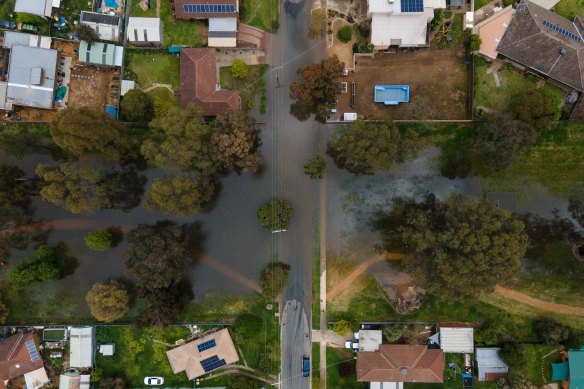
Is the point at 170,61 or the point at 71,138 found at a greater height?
the point at 170,61

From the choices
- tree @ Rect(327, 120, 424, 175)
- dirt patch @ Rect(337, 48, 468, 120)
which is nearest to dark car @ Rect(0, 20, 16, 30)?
dirt patch @ Rect(337, 48, 468, 120)

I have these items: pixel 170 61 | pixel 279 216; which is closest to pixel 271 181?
pixel 279 216

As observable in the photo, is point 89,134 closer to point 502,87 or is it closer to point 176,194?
point 176,194

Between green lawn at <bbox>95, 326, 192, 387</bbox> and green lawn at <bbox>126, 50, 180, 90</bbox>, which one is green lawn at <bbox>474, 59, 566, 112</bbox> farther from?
green lawn at <bbox>95, 326, 192, 387</bbox>

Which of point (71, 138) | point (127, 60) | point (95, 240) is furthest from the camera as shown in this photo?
point (127, 60)

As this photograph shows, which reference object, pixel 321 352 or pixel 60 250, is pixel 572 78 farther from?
pixel 60 250

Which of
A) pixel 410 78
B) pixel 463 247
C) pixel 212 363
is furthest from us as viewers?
pixel 410 78

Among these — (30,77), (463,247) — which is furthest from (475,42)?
(30,77)

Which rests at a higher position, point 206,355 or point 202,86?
point 202,86
